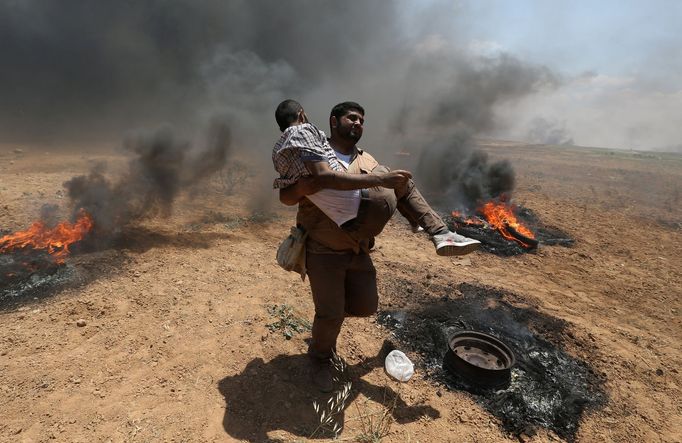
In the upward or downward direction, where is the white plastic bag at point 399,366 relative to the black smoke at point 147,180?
downward

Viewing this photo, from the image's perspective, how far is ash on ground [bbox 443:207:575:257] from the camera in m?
6.90

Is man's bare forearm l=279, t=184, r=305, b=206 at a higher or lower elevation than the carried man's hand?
lower

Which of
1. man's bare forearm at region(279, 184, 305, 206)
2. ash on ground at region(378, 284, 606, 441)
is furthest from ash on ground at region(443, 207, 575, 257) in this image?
man's bare forearm at region(279, 184, 305, 206)

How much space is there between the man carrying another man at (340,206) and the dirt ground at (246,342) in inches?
24.7

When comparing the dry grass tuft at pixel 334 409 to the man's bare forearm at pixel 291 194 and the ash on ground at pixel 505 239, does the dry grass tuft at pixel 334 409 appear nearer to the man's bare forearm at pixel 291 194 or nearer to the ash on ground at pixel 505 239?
the man's bare forearm at pixel 291 194

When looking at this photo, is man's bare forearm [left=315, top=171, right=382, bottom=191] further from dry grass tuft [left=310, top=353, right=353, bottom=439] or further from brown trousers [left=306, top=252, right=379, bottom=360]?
dry grass tuft [left=310, top=353, right=353, bottom=439]

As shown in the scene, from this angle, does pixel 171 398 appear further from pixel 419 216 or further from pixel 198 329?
pixel 419 216

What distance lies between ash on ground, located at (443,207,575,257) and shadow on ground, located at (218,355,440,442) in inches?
176

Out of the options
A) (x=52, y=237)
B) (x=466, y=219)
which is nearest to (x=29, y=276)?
(x=52, y=237)

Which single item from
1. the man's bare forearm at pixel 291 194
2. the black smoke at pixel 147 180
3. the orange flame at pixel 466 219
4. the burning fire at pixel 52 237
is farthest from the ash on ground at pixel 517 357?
the black smoke at pixel 147 180

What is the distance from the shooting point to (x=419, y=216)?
2.72m

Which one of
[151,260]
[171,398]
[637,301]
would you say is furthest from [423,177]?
[171,398]

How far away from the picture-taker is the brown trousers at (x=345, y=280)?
2.68 metres

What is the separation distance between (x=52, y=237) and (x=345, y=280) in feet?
14.9
